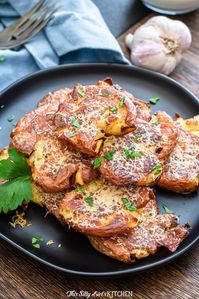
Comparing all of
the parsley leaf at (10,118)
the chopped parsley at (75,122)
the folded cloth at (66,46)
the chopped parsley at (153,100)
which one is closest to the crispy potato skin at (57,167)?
the chopped parsley at (75,122)

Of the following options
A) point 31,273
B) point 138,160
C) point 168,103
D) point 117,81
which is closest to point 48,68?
point 117,81

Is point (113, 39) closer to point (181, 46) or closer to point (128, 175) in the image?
point (181, 46)

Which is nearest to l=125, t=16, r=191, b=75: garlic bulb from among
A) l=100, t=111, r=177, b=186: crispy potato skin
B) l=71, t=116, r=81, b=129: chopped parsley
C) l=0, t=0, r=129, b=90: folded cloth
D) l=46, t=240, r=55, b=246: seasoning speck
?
l=0, t=0, r=129, b=90: folded cloth

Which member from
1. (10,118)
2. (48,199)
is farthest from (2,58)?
(48,199)

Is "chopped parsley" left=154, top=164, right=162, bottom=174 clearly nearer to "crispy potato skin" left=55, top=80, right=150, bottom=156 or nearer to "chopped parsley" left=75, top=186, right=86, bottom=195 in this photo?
"crispy potato skin" left=55, top=80, right=150, bottom=156

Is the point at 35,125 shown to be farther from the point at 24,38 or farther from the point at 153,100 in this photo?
the point at 24,38
